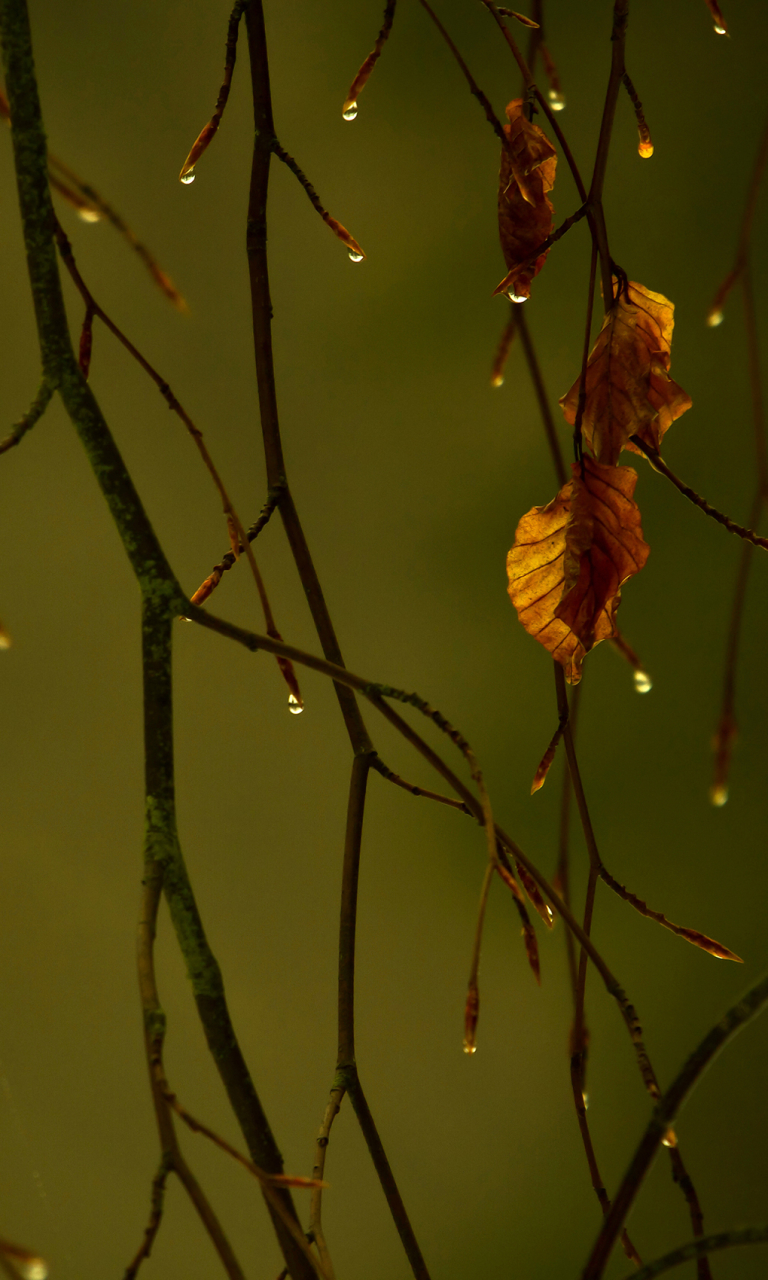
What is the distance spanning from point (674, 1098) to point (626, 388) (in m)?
0.15

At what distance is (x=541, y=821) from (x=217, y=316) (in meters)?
0.35

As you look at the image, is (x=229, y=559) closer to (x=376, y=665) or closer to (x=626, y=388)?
(x=626, y=388)

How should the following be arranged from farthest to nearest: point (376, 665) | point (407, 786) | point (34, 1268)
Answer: point (376, 665) < point (407, 786) < point (34, 1268)

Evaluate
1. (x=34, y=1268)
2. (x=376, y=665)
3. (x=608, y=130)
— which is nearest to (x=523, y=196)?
(x=608, y=130)

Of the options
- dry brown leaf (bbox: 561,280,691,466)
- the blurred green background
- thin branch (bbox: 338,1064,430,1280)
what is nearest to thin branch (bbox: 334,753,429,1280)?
thin branch (bbox: 338,1064,430,1280)

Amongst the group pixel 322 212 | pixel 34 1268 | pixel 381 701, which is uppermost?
pixel 322 212

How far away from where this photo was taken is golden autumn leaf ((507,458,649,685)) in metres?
0.24

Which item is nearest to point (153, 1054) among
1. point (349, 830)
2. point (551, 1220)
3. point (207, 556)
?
point (349, 830)

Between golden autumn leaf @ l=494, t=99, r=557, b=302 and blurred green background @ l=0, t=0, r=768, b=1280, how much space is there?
0.33 meters

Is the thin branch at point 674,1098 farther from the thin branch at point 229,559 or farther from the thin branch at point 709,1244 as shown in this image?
the thin branch at point 229,559

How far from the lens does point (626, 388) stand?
0.24 meters

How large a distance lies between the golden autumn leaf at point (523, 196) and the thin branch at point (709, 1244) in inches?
7.9

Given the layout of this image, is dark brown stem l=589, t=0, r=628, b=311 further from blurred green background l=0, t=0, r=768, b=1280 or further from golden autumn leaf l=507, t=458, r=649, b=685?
blurred green background l=0, t=0, r=768, b=1280

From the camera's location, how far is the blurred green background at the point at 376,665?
57cm
